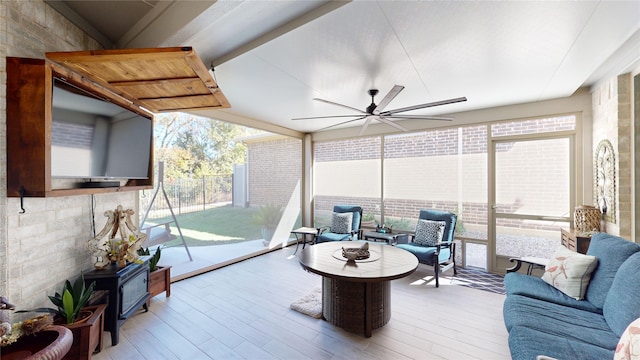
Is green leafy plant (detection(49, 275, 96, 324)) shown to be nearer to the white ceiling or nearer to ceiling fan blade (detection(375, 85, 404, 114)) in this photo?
the white ceiling

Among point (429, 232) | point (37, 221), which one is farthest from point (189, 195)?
point (429, 232)

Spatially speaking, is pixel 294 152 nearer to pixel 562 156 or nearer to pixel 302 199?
pixel 302 199

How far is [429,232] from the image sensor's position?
4102mm

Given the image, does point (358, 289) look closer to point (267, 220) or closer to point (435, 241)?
point (435, 241)

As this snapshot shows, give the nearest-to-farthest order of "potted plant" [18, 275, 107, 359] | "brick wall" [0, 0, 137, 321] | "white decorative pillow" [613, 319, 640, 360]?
"white decorative pillow" [613, 319, 640, 360] → "brick wall" [0, 0, 137, 321] → "potted plant" [18, 275, 107, 359]

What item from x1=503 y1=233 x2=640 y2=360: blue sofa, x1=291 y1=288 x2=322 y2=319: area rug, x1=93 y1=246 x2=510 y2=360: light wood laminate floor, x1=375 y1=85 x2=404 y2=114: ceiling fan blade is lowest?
x1=93 y1=246 x2=510 y2=360: light wood laminate floor

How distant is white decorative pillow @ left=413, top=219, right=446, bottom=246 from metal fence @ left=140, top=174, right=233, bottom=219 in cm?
351

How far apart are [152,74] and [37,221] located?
1424 millimetres

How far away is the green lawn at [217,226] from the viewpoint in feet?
13.8

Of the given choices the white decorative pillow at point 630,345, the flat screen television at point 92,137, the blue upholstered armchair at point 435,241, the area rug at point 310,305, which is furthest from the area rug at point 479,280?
the flat screen television at point 92,137

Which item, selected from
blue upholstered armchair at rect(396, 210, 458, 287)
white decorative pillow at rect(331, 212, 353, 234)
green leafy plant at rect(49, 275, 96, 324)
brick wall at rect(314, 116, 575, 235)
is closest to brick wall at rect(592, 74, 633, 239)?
brick wall at rect(314, 116, 575, 235)

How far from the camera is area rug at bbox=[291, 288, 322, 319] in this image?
283 centimetres

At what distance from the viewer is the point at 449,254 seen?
393cm

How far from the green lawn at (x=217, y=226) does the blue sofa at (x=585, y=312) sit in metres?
4.26
